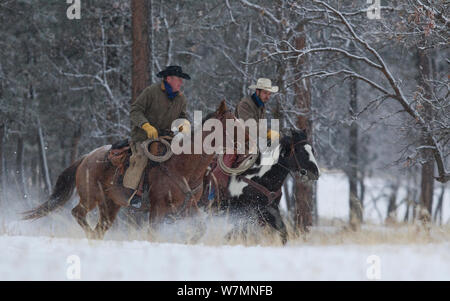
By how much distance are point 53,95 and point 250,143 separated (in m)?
16.9

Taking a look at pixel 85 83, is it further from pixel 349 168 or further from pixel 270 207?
pixel 270 207

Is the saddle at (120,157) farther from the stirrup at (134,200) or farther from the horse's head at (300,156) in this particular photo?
the horse's head at (300,156)

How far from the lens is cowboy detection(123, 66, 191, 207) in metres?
9.05

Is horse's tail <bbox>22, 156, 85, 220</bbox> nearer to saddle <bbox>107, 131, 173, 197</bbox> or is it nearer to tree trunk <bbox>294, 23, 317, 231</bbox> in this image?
saddle <bbox>107, 131, 173, 197</bbox>

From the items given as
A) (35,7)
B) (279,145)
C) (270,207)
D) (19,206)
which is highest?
(35,7)

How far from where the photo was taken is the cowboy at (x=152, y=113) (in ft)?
29.7

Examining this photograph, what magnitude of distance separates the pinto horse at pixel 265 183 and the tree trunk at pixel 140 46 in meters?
4.14

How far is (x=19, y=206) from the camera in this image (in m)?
18.0

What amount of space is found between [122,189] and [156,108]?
1454 mm

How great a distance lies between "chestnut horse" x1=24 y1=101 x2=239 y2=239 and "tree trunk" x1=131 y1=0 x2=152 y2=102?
9.95 ft

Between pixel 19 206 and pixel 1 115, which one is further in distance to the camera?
pixel 1 115
